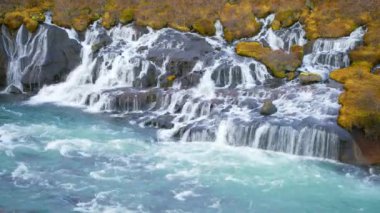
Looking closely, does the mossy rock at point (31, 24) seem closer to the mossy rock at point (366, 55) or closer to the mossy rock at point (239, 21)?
the mossy rock at point (239, 21)

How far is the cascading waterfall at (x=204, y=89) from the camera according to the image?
26391 mm

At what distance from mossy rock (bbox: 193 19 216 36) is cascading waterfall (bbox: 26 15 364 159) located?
59 cm

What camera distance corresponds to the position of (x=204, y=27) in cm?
3928

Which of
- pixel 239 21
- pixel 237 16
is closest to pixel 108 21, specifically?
pixel 237 16

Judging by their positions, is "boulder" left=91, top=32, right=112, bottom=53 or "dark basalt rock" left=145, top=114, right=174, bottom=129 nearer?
"dark basalt rock" left=145, top=114, right=174, bottom=129

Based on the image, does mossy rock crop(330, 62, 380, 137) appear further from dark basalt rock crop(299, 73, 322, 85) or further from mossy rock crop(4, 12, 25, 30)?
mossy rock crop(4, 12, 25, 30)

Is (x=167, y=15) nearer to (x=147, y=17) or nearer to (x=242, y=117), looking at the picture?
(x=147, y=17)

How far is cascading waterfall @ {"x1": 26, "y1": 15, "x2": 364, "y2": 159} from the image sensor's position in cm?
2639

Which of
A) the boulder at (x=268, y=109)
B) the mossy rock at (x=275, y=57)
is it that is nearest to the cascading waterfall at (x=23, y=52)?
the mossy rock at (x=275, y=57)

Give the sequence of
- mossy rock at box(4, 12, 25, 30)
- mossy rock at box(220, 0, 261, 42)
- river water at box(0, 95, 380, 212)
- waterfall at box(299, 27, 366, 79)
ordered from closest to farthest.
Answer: river water at box(0, 95, 380, 212) < waterfall at box(299, 27, 366, 79) < mossy rock at box(4, 12, 25, 30) < mossy rock at box(220, 0, 261, 42)

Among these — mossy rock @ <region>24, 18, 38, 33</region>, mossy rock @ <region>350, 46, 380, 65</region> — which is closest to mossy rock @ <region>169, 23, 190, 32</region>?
mossy rock @ <region>24, 18, 38, 33</region>

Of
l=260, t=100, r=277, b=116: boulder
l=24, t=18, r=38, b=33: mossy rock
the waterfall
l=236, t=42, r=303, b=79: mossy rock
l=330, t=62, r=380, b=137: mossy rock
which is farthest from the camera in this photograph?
l=24, t=18, r=38, b=33: mossy rock

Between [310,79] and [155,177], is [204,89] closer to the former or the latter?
[310,79]

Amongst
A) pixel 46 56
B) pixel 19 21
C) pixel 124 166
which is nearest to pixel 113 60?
pixel 46 56
